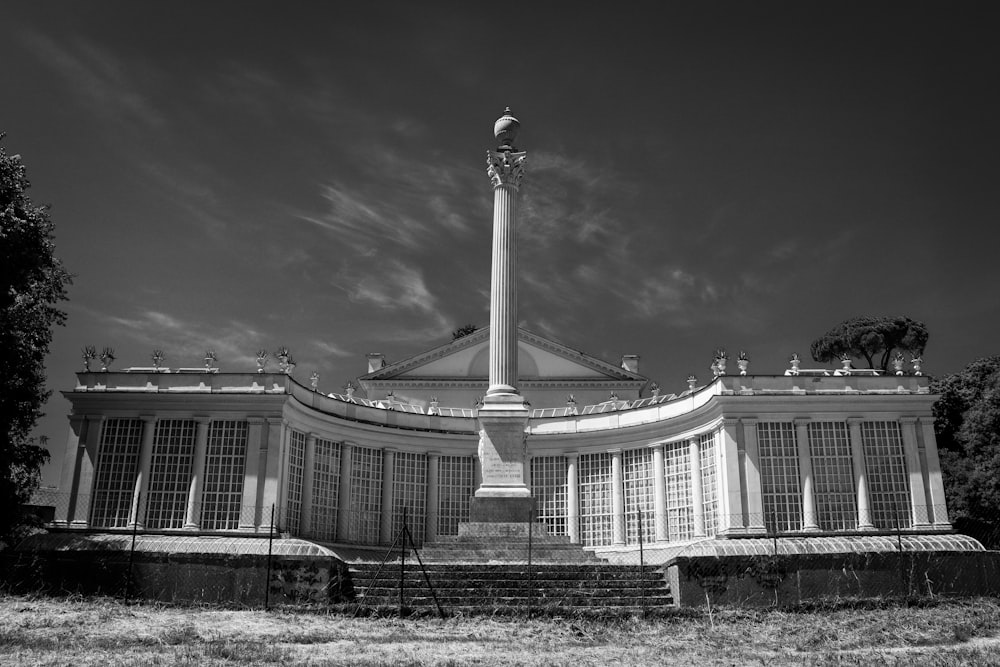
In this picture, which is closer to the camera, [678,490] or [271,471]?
[271,471]

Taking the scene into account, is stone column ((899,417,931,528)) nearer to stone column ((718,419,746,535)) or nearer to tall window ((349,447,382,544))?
stone column ((718,419,746,535))

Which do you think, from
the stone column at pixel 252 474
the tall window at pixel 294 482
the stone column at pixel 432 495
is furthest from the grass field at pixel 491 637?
the stone column at pixel 432 495

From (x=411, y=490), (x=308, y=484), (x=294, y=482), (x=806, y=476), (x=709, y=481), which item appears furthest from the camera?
(x=411, y=490)

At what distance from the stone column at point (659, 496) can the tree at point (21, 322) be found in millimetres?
23989

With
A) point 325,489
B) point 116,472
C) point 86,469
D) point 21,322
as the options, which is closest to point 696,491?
point 325,489

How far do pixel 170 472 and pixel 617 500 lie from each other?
18.8m

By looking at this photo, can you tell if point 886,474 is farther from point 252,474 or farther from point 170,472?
point 170,472

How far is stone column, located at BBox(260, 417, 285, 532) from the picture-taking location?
33719mm

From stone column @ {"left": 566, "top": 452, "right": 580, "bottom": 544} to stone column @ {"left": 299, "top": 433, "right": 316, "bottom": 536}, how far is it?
11597 mm

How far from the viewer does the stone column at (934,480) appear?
32844mm

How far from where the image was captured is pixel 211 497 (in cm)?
3459

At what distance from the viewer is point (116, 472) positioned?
34844 millimetres

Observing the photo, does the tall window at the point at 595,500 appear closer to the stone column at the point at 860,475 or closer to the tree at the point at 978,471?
the stone column at the point at 860,475

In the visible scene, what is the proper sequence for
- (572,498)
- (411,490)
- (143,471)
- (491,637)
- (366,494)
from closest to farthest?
(491,637) → (143,471) → (366,494) → (572,498) → (411,490)
